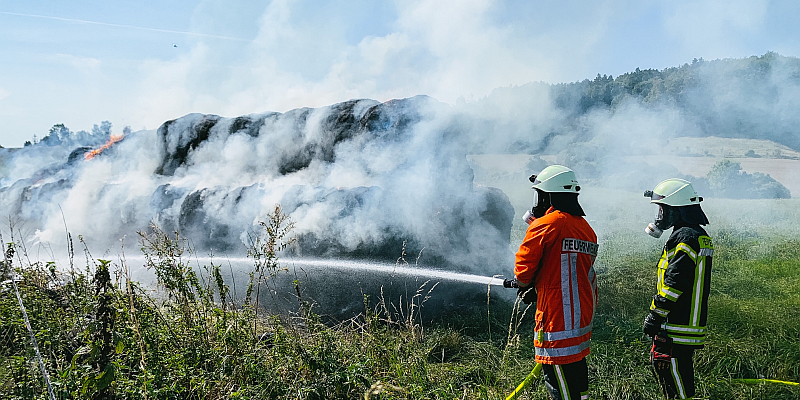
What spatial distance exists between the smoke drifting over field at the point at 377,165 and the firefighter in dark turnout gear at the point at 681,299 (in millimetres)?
4322

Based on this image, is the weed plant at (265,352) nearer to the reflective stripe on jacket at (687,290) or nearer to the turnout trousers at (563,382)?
the turnout trousers at (563,382)

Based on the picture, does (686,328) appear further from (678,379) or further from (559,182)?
(559,182)

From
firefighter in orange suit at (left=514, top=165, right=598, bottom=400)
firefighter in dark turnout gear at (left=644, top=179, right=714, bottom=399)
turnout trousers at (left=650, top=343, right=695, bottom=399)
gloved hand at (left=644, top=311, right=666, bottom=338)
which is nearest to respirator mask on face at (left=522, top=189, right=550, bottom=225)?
firefighter in orange suit at (left=514, top=165, right=598, bottom=400)

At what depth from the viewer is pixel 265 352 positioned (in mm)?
3496

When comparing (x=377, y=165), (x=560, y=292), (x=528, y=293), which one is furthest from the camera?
(x=377, y=165)

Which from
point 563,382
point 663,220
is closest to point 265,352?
point 563,382

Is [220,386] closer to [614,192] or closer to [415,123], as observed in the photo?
[415,123]

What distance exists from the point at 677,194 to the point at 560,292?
1356mm

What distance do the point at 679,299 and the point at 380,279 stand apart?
4.21 meters

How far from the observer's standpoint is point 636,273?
7789 mm

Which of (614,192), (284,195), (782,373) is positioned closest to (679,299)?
(782,373)

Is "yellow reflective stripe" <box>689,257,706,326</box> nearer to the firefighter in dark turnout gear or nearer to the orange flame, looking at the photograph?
the firefighter in dark turnout gear

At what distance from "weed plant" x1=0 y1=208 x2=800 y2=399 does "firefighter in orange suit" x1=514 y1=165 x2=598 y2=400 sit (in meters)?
0.45

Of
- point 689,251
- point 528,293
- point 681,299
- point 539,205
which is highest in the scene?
point 539,205
